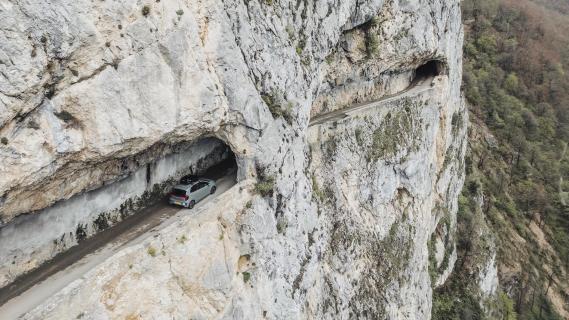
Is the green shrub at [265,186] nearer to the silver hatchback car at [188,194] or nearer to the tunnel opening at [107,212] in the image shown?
the tunnel opening at [107,212]

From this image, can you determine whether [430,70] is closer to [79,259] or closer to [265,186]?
[265,186]

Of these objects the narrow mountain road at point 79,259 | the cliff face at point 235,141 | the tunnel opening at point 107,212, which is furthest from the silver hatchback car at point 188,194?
the cliff face at point 235,141

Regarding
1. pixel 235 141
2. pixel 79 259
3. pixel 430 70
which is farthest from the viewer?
pixel 430 70

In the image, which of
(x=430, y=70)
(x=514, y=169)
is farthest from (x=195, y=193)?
(x=514, y=169)

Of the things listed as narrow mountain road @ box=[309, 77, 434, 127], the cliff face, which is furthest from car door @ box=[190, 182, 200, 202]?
narrow mountain road @ box=[309, 77, 434, 127]

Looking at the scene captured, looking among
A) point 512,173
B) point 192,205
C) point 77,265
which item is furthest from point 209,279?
point 512,173

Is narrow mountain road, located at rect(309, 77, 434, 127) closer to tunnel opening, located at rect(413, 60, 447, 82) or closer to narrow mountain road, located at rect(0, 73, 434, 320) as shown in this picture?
tunnel opening, located at rect(413, 60, 447, 82)
